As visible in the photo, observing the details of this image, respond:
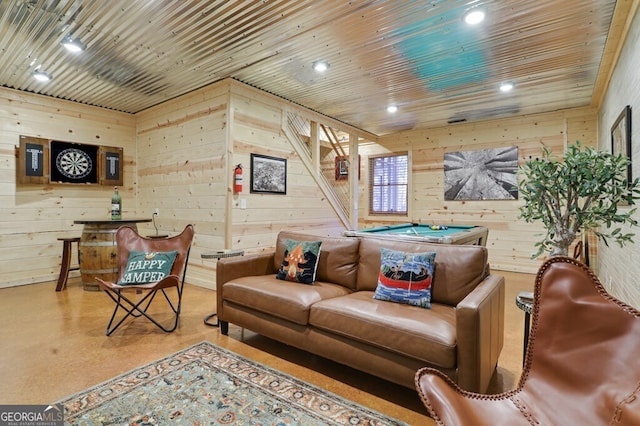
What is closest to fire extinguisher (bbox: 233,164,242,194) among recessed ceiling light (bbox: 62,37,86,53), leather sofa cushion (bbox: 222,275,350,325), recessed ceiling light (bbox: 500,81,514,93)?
leather sofa cushion (bbox: 222,275,350,325)

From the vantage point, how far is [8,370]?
218 centimetres

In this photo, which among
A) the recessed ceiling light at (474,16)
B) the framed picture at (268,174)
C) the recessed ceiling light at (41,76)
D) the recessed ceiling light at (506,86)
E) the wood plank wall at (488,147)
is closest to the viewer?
the recessed ceiling light at (474,16)

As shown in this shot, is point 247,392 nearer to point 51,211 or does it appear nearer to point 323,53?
point 323,53

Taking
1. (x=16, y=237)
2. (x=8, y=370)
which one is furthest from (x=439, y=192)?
(x=16, y=237)

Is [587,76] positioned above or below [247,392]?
above

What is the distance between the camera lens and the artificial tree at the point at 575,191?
1.63m

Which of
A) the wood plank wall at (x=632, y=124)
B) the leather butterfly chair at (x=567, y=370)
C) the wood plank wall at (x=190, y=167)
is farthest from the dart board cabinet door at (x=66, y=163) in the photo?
the wood plank wall at (x=632, y=124)

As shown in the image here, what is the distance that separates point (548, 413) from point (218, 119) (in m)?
4.31

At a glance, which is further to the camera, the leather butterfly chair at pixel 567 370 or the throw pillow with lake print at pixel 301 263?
the throw pillow with lake print at pixel 301 263

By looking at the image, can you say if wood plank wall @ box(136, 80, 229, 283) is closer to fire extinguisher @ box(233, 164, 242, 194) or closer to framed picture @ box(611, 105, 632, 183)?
fire extinguisher @ box(233, 164, 242, 194)

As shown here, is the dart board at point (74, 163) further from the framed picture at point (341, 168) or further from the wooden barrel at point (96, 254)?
the framed picture at point (341, 168)

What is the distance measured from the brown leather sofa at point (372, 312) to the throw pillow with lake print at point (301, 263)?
3.6 inches

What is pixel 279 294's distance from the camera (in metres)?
2.43

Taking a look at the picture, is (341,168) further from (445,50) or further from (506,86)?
(445,50)
